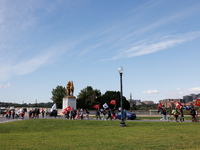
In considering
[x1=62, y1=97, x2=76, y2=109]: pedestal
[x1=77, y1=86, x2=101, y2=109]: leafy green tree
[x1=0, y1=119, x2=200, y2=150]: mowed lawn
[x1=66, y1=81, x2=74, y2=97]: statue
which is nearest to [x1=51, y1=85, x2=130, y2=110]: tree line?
[x1=77, y1=86, x2=101, y2=109]: leafy green tree

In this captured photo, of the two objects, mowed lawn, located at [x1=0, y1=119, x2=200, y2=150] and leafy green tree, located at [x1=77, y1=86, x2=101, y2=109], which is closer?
mowed lawn, located at [x1=0, y1=119, x2=200, y2=150]

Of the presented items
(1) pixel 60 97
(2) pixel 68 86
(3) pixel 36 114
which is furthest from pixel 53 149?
(1) pixel 60 97

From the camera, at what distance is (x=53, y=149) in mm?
8328

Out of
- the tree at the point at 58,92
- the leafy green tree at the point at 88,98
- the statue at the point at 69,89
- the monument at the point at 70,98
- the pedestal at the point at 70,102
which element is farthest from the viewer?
the tree at the point at 58,92

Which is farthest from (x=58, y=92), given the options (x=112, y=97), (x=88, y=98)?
(x=112, y=97)

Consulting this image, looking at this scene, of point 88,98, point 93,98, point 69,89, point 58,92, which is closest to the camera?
point 69,89

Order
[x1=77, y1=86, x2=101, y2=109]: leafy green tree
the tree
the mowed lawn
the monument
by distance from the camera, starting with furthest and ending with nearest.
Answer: the tree → [x1=77, y1=86, x2=101, y2=109]: leafy green tree → the monument → the mowed lawn

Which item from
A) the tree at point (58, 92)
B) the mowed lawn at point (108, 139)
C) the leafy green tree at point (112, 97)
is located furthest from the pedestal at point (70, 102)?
the tree at point (58, 92)

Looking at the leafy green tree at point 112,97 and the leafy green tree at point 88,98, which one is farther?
the leafy green tree at point 112,97

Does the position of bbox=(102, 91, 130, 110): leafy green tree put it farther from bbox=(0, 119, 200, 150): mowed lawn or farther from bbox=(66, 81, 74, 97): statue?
bbox=(0, 119, 200, 150): mowed lawn

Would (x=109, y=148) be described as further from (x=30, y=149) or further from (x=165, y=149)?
(x=30, y=149)

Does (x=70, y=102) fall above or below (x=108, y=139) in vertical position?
above

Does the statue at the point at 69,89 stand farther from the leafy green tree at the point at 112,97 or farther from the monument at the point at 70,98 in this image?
the leafy green tree at the point at 112,97

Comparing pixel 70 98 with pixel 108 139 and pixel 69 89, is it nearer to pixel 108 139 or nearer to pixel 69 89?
pixel 69 89
